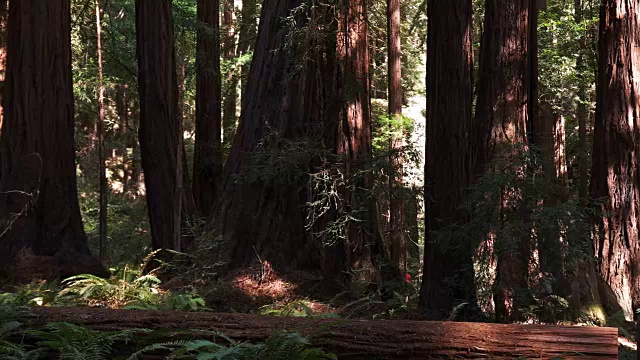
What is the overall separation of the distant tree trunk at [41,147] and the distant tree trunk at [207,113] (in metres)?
5.57

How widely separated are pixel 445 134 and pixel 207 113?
945cm

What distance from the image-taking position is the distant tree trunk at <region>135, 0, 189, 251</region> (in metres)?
14.3

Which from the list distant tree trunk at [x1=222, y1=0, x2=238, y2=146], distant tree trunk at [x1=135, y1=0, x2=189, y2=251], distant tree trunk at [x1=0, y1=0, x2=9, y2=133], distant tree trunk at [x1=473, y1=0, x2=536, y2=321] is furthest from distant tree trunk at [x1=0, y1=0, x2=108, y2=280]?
distant tree trunk at [x1=222, y1=0, x2=238, y2=146]

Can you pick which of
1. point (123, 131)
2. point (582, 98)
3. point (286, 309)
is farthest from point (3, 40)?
point (123, 131)

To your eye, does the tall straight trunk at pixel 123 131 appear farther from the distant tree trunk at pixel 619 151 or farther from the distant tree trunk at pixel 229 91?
the distant tree trunk at pixel 619 151

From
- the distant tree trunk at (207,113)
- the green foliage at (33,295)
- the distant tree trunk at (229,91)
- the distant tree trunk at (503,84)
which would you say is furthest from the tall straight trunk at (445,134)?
the distant tree trunk at (229,91)

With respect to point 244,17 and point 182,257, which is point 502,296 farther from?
point 244,17

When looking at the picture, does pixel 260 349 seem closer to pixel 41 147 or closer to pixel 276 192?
pixel 276 192

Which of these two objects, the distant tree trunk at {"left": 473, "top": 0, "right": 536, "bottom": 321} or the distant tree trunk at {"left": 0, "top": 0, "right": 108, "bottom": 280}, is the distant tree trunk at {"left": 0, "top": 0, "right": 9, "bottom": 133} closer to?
the distant tree trunk at {"left": 0, "top": 0, "right": 108, "bottom": 280}

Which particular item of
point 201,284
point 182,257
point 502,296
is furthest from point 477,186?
point 182,257

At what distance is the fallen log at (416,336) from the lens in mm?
5711

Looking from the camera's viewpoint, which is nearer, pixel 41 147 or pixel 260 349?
pixel 260 349

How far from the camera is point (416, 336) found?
5.81 m

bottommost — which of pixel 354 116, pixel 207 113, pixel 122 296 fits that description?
pixel 122 296
